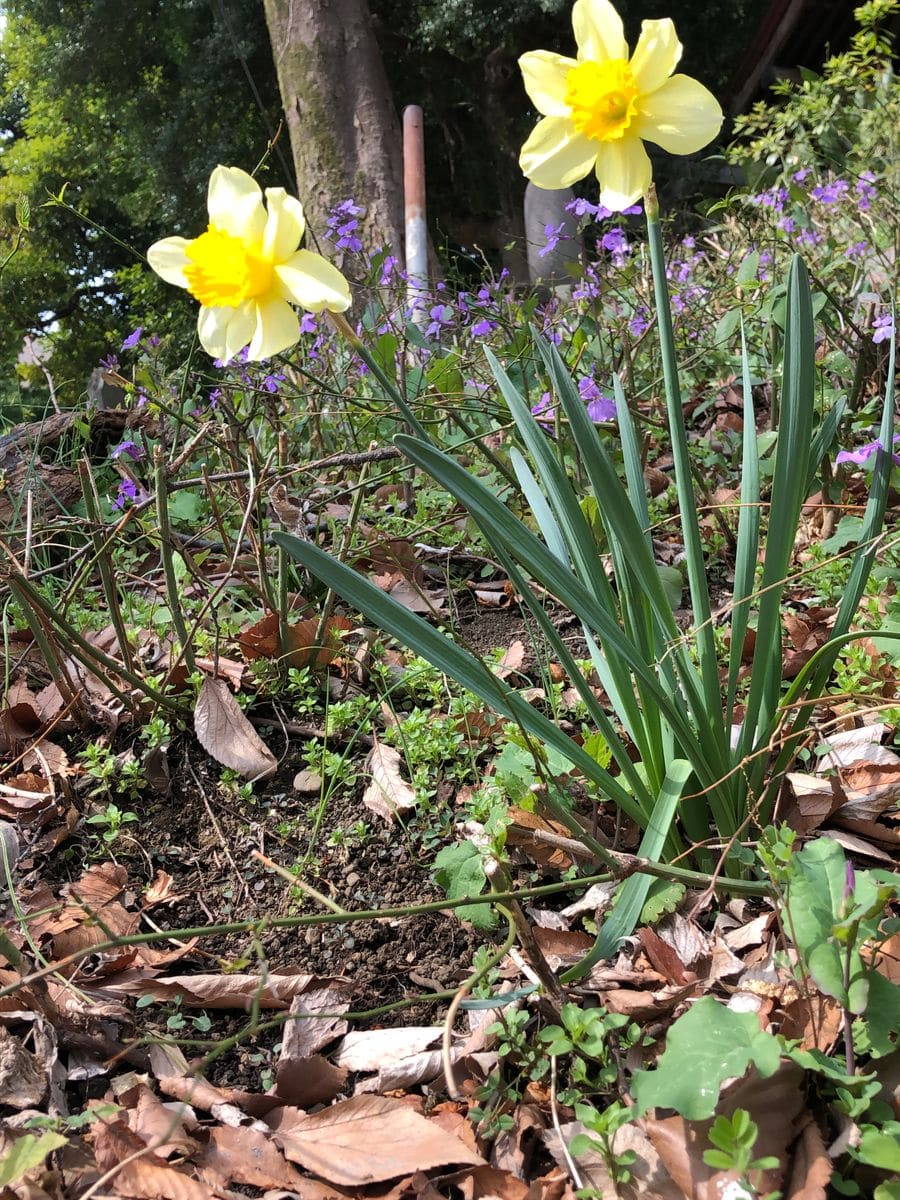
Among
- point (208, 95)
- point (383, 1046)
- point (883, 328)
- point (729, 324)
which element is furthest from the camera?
point (208, 95)

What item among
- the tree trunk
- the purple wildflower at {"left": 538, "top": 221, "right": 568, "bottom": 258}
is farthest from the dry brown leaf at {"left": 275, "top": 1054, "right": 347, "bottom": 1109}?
the tree trunk

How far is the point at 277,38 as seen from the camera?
22.1 feet

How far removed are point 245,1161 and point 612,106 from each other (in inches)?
44.2

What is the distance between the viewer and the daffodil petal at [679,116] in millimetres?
891

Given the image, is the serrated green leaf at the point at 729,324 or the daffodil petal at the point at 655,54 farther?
the serrated green leaf at the point at 729,324

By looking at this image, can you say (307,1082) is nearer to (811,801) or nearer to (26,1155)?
(26,1155)

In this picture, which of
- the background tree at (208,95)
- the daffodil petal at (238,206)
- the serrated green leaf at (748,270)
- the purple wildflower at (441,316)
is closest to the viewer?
the daffodil petal at (238,206)

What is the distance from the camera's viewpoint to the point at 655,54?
875 millimetres

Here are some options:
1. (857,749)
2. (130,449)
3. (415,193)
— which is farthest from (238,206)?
(415,193)

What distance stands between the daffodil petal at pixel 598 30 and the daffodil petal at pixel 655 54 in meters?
0.02

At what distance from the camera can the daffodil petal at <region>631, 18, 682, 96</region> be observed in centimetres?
87

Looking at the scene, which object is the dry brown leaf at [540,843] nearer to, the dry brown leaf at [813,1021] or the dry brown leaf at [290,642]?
the dry brown leaf at [813,1021]

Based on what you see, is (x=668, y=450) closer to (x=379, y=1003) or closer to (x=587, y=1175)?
(x=379, y=1003)

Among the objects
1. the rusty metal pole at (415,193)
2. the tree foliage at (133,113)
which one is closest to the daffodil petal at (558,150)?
the rusty metal pole at (415,193)
